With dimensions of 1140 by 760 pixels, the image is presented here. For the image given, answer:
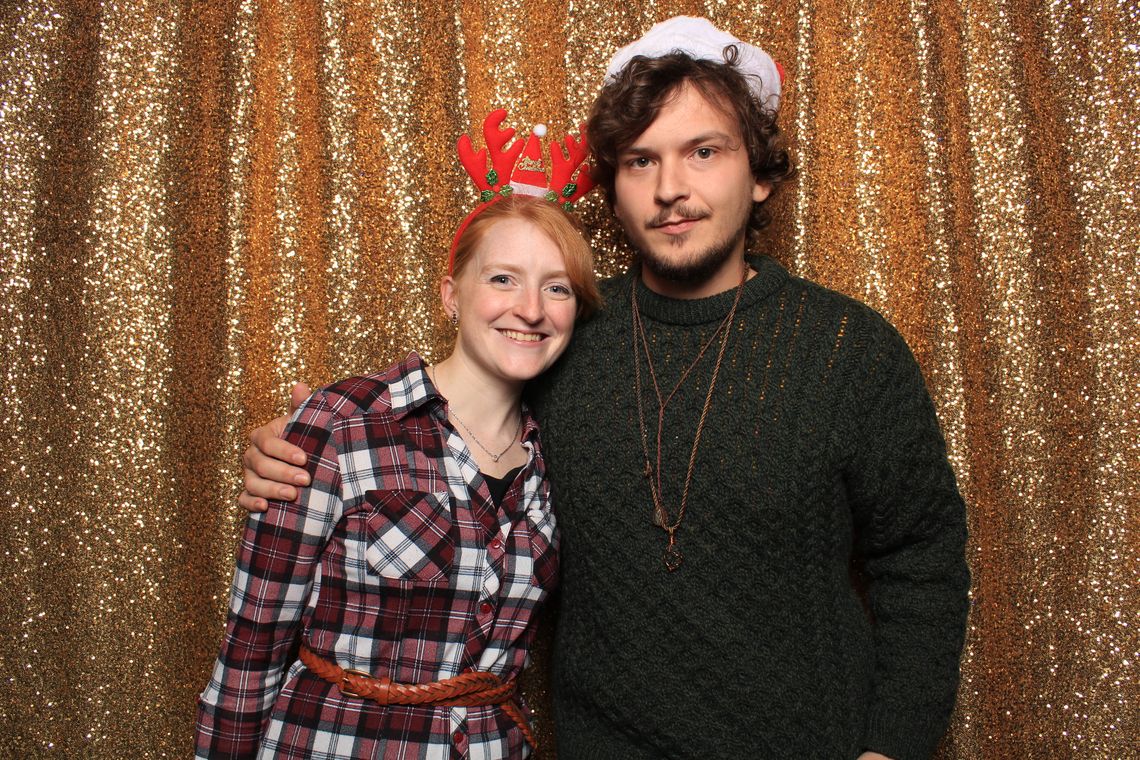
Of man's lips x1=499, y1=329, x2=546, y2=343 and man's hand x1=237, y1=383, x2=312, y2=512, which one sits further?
man's lips x1=499, y1=329, x2=546, y2=343

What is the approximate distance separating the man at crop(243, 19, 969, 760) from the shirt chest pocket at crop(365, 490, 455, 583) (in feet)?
0.47

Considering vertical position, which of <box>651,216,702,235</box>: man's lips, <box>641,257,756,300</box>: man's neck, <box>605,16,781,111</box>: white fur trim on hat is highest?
<box>605,16,781,111</box>: white fur trim on hat

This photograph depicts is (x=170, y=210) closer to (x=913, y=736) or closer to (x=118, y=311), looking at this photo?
(x=118, y=311)

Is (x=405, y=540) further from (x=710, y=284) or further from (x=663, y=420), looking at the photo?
(x=710, y=284)

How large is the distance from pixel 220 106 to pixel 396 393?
2.68 ft

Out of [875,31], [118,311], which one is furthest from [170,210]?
[875,31]

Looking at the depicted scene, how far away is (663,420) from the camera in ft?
4.07

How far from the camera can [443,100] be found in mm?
1596

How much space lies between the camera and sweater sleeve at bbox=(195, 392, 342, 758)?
109 centimetres

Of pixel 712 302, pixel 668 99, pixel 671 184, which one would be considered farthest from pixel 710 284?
pixel 668 99

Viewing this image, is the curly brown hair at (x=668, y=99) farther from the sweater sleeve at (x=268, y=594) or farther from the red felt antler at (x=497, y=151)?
the sweater sleeve at (x=268, y=594)

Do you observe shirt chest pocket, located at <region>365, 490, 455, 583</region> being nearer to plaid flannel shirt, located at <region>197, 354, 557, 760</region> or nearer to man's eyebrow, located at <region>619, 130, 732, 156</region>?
plaid flannel shirt, located at <region>197, 354, 557, 760</region>

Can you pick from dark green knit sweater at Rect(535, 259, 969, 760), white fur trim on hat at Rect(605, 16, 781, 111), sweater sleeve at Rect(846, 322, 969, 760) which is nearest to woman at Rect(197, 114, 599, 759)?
dark green knit sweater at Rect(535, 259, 969, 760)

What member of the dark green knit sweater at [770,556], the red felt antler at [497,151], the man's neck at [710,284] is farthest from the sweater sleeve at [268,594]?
the man's neck at [710,284]
